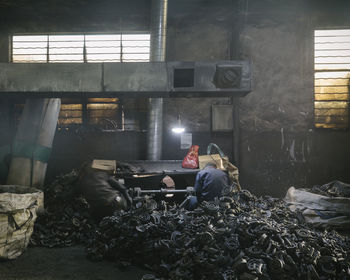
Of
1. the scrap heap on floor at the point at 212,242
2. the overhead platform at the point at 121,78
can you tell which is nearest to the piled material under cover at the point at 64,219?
the scrap heap on floor at the point at 212,242

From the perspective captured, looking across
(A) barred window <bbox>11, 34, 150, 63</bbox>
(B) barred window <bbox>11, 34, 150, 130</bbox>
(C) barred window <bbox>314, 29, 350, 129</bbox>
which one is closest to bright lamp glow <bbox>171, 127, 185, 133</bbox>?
(B) barred window <bbox>11, 34, 150, 130</bbox>

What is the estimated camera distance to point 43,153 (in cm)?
578

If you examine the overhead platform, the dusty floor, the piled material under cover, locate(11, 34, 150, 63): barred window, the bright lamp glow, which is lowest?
the dusty floor

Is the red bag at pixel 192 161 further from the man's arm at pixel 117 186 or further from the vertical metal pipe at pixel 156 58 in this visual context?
the man's arm at pixel 117 186

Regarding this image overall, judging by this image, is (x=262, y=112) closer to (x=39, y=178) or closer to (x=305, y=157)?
(x=305, y=157)

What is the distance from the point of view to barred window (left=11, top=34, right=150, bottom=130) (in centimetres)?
713

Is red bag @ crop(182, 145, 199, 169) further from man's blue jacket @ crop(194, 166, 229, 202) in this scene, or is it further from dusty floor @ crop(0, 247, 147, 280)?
dusty floor @ crop(0, 247, 147, 280)

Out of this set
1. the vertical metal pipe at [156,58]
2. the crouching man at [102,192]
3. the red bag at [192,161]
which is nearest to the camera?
the crouching man at [102,192]

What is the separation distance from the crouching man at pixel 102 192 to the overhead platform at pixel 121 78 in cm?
169

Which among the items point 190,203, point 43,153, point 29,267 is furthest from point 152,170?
point 29,267

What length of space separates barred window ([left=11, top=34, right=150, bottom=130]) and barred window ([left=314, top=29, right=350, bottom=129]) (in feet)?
16.9

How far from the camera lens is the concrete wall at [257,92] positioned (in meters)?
6.92

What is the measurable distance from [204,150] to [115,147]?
2640 millimetres

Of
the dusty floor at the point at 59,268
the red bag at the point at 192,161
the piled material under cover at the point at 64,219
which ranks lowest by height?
the dusty floor at the point at 59,268
